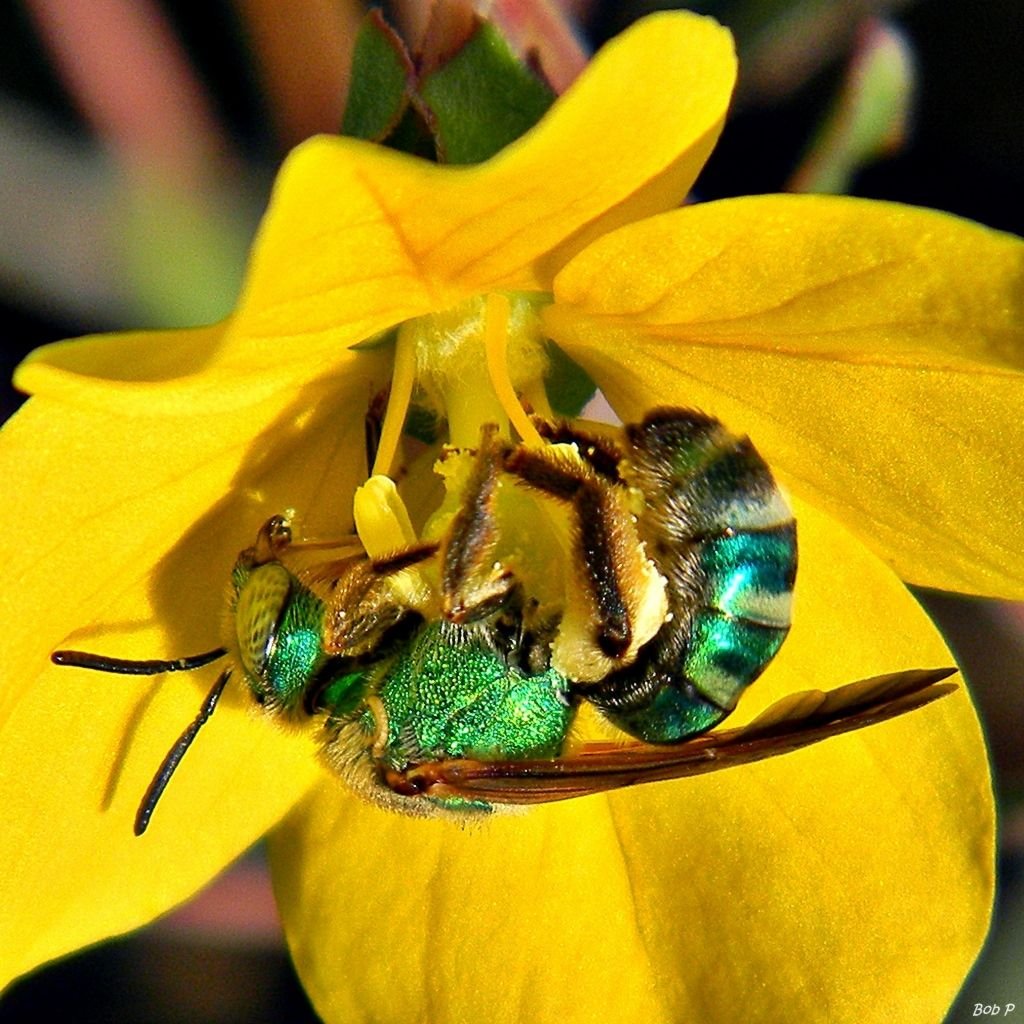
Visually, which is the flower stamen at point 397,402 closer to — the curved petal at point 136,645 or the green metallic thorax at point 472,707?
the curved petal at point 136,645

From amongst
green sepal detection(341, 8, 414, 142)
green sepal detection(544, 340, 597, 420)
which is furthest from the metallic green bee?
green sepal detection(341, 8, 414, 142)

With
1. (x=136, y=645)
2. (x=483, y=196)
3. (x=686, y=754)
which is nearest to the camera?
(x=483, y=196)

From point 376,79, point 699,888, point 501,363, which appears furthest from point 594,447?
point 699,888

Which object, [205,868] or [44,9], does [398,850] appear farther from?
[44,9]

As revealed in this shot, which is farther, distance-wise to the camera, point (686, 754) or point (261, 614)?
point (261, 614)

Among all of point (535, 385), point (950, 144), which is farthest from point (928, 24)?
point (535, 385)

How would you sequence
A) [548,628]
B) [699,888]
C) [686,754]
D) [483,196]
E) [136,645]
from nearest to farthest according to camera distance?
[483,196] < [686,754] < [548,628] < [136,645] < [699,888]

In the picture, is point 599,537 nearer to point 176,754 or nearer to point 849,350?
point 849,350

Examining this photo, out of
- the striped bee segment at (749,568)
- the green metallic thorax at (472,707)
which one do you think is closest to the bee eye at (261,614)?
the green metallic thorax at (472,707)
